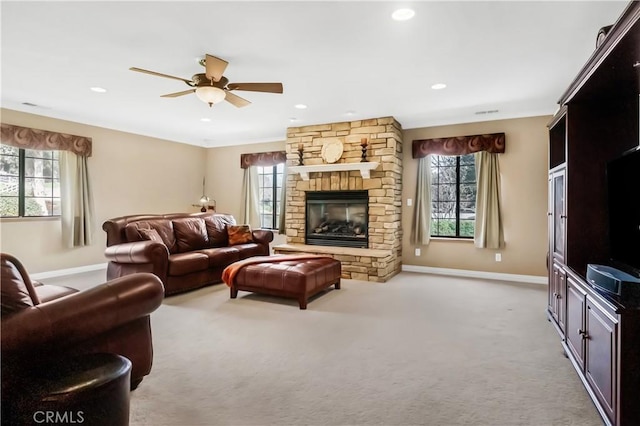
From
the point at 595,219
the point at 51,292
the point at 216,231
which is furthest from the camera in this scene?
the point at 216,231

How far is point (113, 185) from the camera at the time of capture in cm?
596

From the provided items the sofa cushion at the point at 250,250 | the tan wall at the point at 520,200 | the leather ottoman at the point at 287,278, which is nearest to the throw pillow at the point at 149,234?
the sofa cushion at the point at 250,250

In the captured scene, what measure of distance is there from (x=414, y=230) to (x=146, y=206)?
197 inches

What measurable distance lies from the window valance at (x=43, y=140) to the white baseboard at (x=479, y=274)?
221 inches

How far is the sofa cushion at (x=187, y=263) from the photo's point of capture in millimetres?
4141

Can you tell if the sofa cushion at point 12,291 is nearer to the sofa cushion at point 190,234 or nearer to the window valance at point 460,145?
the sofa cushion at point 190,234

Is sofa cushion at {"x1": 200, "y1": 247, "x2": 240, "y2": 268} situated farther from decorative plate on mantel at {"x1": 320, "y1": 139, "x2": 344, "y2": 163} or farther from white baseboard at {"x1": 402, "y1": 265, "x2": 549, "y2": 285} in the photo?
white baseboard at {"x1": 402, "y1": 265, "x2": 549, "y2": 285}

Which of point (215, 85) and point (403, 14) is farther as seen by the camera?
point (215, 85)

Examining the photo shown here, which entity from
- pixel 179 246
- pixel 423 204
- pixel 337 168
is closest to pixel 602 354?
pixel 423 204

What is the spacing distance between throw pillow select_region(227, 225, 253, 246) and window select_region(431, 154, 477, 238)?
308 centimetres

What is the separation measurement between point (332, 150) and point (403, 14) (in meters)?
3.32

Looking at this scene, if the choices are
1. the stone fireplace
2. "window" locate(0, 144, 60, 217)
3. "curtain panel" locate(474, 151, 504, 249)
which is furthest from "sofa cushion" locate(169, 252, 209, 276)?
"curtain panel" locate(474, 151, 504, 249)

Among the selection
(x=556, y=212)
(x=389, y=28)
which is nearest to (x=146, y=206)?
(x=389, y=28)

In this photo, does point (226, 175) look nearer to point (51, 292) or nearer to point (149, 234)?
point (149, 234)
